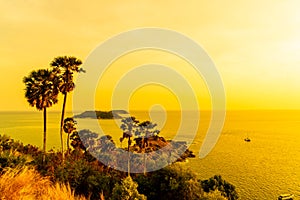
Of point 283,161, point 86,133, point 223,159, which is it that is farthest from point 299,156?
point 86,133

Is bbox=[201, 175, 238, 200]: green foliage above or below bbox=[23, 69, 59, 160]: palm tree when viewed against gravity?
below

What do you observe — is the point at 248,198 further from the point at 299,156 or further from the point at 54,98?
the point at 299,156

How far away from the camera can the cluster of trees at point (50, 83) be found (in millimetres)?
26077

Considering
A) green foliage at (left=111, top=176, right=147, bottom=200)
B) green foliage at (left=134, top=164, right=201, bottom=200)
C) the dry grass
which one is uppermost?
the dry grass

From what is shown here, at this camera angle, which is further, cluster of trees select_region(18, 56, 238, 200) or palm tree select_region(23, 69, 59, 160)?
palm tree select_region(23, 69, 59, 160)

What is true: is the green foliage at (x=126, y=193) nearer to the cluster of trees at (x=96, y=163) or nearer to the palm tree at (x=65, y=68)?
the cluster of trees at (x=96, y=163)

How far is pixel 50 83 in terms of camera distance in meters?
26.7

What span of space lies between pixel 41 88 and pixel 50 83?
93 centimetres

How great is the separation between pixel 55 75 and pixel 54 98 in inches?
83.6

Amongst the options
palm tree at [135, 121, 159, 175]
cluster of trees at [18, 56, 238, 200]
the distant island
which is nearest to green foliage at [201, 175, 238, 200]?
cluster of trees at [18, 56, 238, 200]

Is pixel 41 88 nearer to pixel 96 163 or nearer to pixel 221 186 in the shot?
pixel 96 163

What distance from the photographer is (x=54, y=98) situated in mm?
27234

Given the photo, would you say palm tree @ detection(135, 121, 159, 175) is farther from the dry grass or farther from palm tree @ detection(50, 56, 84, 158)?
the dry grass

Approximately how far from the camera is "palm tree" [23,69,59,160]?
25953 mm
